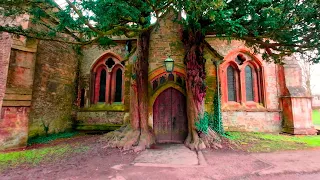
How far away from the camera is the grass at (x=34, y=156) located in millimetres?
4570

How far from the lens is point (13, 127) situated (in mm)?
6117

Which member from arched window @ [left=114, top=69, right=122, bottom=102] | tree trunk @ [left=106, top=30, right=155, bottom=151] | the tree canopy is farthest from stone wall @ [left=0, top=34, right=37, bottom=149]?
arched window @ [left=114, top=69, right=122, bottom=102]

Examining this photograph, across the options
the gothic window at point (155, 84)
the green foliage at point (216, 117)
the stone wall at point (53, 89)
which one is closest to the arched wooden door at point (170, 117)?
the gothic window at point (155, 84)

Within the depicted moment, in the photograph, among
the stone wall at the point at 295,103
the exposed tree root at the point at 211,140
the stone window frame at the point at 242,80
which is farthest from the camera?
the stone window frame at the point at 242,80

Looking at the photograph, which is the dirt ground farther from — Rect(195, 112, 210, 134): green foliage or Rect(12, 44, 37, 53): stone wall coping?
Rect(12, 44, 37, 53): stone wall coping

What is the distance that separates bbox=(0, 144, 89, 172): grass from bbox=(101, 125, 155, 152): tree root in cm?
101

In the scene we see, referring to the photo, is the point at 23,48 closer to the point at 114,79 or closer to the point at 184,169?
the point at 114,79

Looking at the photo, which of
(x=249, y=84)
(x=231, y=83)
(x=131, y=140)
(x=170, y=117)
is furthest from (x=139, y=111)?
(x=249, y=84)

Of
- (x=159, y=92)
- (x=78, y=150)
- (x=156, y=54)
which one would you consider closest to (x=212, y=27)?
(x=156, y=54)

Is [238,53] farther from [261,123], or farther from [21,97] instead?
[21,97]

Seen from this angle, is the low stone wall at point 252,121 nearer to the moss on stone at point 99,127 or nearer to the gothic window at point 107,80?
the moss on stone at point 99,127

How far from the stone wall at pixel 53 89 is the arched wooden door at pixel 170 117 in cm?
553

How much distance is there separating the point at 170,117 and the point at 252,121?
5.13 metres

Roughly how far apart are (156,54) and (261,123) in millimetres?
7098
